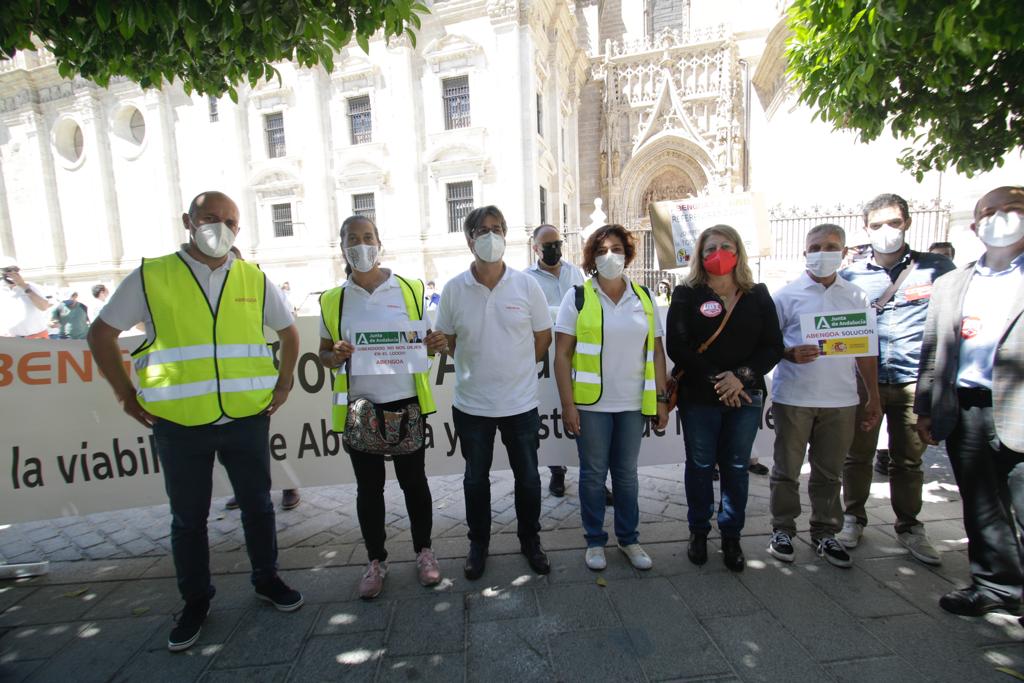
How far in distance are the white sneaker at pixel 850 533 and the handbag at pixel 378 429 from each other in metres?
2.93

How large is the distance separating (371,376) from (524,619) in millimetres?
1594

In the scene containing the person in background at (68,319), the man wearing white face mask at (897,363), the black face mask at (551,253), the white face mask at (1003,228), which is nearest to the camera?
the white face mask at (1003,228)

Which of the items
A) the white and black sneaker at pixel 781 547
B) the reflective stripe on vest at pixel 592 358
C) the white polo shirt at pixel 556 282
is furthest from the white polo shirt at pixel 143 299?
the white and black sneaker at pixel 781 547

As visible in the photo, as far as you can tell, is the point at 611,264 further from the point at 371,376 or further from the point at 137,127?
the point at 137,127

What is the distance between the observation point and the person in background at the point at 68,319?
8328mm

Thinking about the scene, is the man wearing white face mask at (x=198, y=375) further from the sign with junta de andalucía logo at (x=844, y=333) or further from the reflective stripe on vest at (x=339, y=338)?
the sign with junta de andalucía logo at (x=844, y=333)

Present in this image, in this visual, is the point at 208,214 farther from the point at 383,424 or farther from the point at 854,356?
the point at 854,356

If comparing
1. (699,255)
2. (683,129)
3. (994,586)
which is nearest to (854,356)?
(699,255)

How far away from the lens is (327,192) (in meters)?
20.6

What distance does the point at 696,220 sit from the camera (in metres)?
6.33

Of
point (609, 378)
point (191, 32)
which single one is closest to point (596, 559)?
point (609, 378)

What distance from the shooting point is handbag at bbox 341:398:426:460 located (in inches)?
111

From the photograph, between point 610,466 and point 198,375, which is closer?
point 198,375

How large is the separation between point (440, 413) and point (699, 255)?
2373 mm
